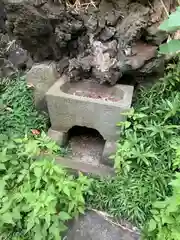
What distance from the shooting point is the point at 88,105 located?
2.86m

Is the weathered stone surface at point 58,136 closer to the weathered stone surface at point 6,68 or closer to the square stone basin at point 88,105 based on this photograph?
the square stone basin at point 88,105

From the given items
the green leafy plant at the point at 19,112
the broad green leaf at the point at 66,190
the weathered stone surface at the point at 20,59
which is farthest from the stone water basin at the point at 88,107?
the weathered stone surface at the point at 20,59

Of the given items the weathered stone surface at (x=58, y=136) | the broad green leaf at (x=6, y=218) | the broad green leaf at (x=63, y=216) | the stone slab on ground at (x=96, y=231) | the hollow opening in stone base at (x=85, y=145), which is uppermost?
the broad green leaf at (x=6, y=218)

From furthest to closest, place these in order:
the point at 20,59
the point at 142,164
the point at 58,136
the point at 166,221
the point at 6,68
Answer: the point at 20,59 → the point at 6,68 → the point at 58,136 → the point at 142,164 → the point at 166,221

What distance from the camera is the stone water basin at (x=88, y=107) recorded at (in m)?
2.83

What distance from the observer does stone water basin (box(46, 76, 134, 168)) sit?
2830 millimetres

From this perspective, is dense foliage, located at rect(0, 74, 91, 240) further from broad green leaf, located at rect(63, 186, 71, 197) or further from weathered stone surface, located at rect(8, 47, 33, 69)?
weathered stone surface, located at rect(8, 47, 33, 69)

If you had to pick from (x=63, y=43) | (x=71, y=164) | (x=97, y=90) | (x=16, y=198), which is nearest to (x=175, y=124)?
(x=97, y=90)

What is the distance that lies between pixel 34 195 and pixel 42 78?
152 cm

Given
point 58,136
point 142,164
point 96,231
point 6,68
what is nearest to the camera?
point 96,231

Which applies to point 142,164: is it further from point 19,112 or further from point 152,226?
point 19,112

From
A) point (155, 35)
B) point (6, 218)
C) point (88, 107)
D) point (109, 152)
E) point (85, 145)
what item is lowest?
point (85, 145)

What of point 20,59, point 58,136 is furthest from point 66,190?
point 20,59

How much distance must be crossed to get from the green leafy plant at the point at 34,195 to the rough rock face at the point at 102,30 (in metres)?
0.98
